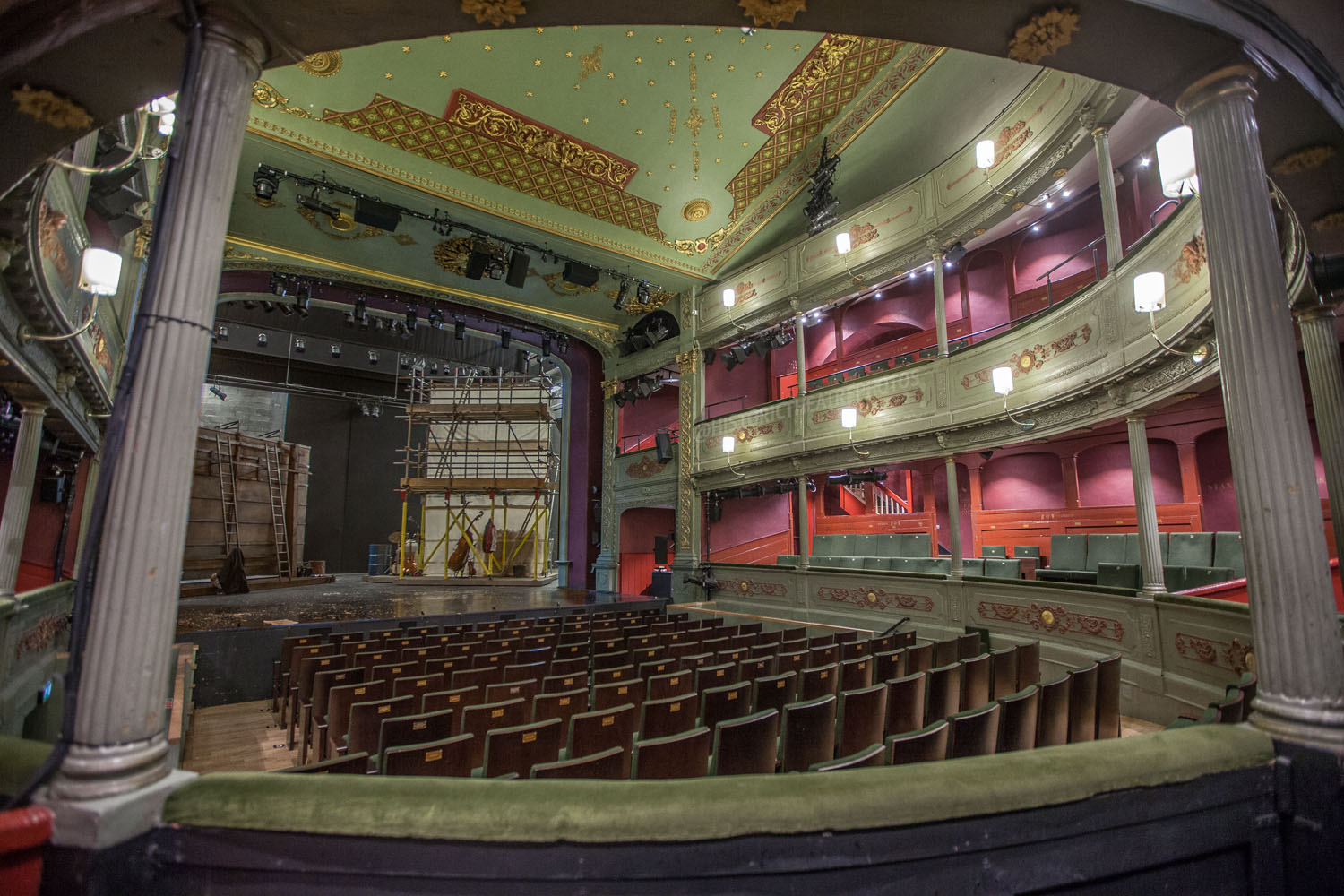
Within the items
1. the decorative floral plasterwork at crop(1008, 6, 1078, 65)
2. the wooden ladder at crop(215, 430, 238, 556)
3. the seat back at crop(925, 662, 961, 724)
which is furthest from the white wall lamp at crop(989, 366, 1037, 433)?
the wooden ladder at crop(215, 430, 238, 556)

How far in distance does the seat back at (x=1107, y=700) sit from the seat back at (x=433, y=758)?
12.5 feet

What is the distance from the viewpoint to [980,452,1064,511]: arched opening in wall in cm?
1085

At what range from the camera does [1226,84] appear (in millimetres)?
2283

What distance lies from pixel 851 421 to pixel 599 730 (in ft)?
24.7

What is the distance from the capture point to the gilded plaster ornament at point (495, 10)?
2020mm

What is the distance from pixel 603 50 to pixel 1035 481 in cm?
995

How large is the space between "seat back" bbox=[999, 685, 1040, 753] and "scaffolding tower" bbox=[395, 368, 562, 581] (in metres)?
12.8

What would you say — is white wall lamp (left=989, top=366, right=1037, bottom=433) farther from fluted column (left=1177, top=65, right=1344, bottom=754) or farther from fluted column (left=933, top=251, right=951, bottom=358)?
fluted column (left=1177, top=65, right=1344, bottom=754)

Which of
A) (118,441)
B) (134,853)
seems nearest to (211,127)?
(118,441)

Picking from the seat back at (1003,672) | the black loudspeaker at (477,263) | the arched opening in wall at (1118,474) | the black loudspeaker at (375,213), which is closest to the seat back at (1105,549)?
the arched opening in wall at (1118,474)

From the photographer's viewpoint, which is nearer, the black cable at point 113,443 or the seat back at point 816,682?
the black cable at point 113,443

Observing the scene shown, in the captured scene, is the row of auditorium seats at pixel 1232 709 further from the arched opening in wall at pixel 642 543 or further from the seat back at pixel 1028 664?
the arched opening in wall at pixel 642 543

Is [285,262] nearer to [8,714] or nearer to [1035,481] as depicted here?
[8,714]

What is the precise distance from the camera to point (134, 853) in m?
1.34
